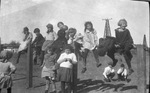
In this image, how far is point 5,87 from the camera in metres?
7.95

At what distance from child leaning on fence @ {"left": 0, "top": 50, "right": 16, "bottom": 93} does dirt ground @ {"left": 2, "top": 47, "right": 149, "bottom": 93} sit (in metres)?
0.11

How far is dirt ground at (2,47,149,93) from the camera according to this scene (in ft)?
26.6

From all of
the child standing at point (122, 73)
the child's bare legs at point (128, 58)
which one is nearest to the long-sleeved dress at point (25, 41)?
the child standing at point (122, 73)

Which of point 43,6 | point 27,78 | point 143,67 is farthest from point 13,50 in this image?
point 143,67

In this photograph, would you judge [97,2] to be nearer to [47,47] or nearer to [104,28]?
[104,28]

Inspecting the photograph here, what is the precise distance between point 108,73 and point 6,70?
105 inches

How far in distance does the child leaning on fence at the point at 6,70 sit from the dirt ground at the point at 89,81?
11cm

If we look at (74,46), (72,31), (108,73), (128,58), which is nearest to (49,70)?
(74,46)

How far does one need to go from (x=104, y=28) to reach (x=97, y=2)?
28.5 inches

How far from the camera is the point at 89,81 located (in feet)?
28.4

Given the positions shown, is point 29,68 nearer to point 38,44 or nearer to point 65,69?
point 38,44

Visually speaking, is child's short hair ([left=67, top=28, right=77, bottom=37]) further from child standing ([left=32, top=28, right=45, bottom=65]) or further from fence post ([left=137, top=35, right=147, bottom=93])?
fence post ([left=137, top=35, right=147, bottom=93])

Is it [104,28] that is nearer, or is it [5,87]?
[5,87]

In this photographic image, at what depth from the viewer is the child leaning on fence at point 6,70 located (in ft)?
26.0
